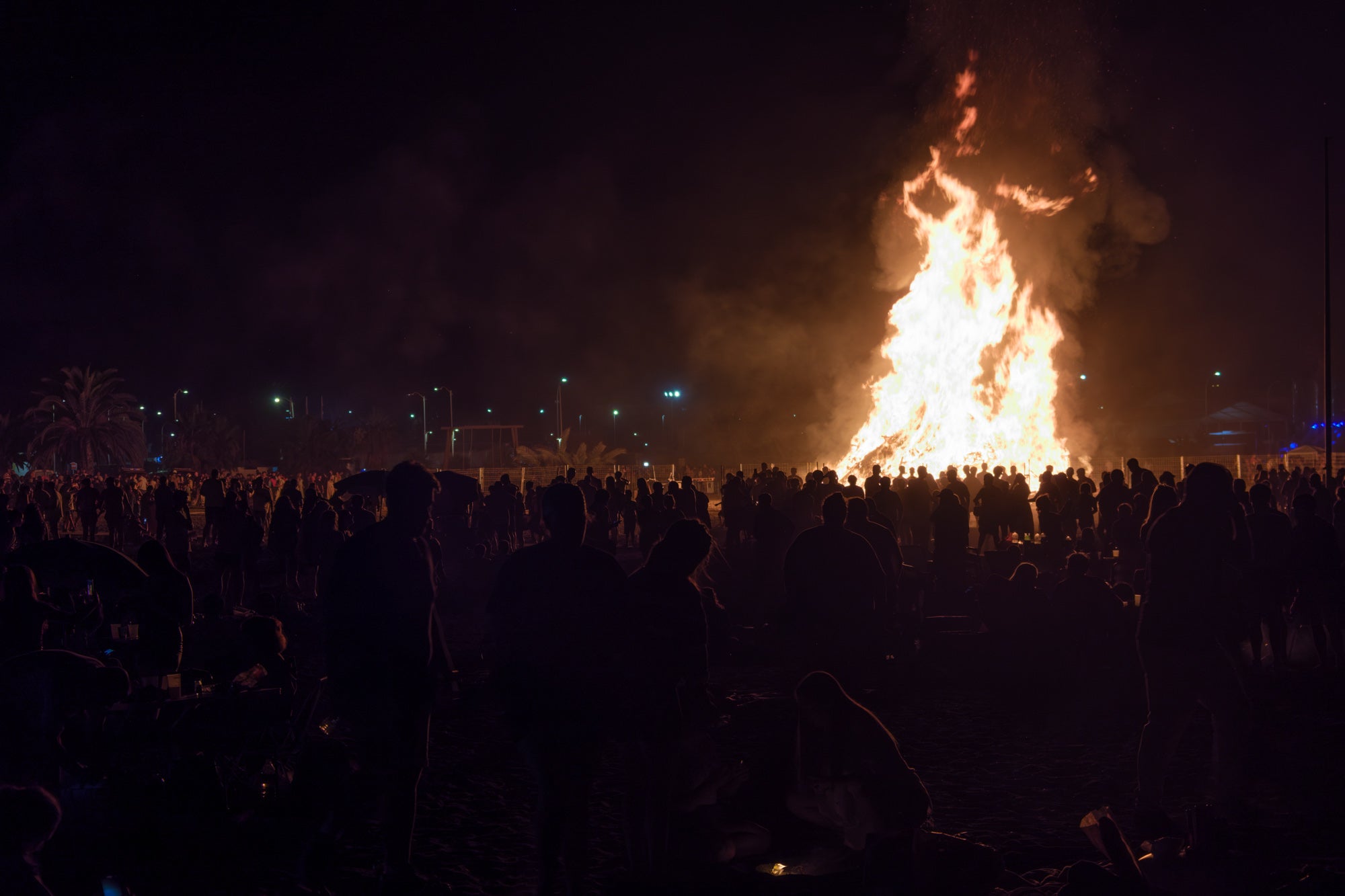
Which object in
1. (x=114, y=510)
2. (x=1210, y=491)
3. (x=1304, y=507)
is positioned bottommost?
(x=1304, y=507)

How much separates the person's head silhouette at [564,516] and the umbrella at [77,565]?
12.6 feet

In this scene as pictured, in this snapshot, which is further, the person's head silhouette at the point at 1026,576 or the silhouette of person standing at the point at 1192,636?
the person's head silhouette at the point at 1026,576

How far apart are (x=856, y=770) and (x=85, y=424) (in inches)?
2311

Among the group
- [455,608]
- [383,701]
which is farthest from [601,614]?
[455,608]

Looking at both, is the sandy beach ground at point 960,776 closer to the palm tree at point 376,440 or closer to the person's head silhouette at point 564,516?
the person's head silhouette at point 564,516

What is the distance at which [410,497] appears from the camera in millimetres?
4453

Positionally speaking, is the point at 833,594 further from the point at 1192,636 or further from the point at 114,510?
the point at 114,510

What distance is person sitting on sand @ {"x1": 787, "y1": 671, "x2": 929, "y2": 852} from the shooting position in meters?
4.04

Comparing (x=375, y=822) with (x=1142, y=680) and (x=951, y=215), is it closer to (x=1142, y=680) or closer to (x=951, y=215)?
(x=1142, y=680)

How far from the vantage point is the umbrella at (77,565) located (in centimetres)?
622

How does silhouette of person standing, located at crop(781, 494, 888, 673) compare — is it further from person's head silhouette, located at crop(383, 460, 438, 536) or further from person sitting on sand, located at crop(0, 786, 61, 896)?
person sitting on sand, located at crop(0, 786, 61, 896)

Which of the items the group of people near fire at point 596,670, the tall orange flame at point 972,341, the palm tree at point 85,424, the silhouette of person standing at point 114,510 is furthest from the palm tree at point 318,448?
the group of people near fire at point 596,670

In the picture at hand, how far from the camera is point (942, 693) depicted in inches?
325

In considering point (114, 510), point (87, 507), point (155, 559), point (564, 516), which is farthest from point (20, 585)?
point (87, 507)
